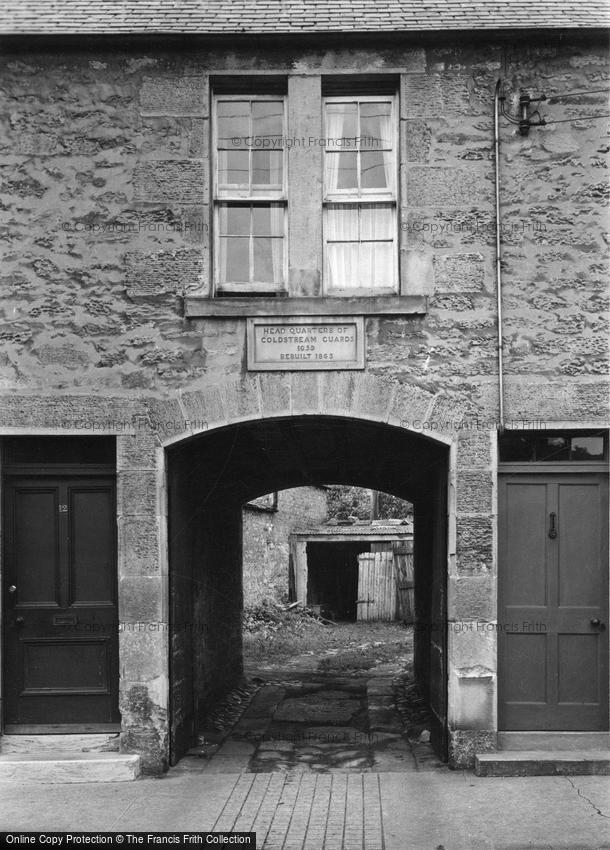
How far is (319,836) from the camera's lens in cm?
616

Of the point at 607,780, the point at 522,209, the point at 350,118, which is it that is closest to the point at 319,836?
the point at 607,780

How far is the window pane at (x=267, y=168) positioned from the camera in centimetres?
814

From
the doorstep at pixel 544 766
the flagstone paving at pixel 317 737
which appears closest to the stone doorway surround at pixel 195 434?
the doorstep at pixel 544 766

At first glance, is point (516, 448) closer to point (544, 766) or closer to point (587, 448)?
point (587, 448)

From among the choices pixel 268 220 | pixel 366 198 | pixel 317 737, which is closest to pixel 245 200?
pixel 268 220

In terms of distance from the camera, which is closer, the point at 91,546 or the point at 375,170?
the point at 91,546

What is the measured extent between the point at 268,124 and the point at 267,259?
126cm

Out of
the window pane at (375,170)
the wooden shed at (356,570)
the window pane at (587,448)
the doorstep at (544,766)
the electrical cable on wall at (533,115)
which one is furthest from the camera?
the wooden shed at (356,570)

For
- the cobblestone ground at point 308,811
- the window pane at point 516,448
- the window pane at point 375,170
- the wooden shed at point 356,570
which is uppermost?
the window pane at point 375,170

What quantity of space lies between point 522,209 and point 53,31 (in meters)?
4.51

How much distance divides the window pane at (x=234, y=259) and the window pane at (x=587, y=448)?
11.1 feet

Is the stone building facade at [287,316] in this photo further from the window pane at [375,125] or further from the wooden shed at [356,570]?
the wooden shed at [356,570]

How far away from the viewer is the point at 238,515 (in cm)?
1325

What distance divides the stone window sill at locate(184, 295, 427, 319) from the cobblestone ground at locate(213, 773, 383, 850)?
405cm
